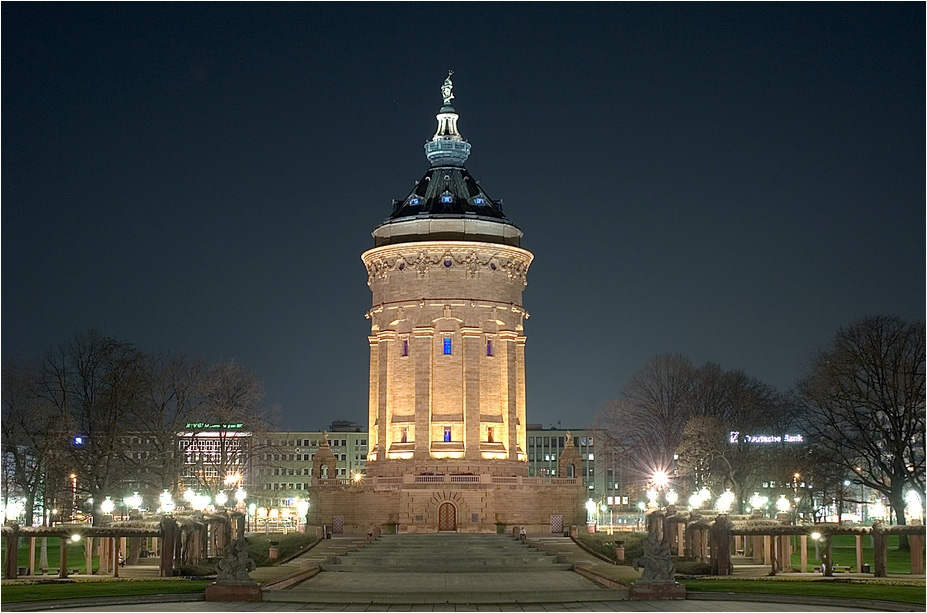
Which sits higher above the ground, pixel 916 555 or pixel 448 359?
pixel 448 359

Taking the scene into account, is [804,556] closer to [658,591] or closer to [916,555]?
[916,555]

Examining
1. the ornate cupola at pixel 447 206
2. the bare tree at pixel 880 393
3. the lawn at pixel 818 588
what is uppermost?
the ornate cupola at pixel 447 206

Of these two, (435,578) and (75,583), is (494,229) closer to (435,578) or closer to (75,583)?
(435,578)

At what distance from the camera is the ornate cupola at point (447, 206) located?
312 feet

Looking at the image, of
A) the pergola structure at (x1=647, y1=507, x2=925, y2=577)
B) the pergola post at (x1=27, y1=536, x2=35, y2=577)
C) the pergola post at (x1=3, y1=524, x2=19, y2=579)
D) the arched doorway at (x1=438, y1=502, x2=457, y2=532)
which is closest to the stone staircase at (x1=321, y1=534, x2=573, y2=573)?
the pergola structure at (x1=647, y1=507, x2=925, y2=577)

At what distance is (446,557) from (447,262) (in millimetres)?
30947

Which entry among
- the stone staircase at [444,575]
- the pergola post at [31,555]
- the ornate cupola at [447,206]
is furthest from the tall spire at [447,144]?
the pergola post at [31,555]

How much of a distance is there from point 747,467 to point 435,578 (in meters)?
45.2

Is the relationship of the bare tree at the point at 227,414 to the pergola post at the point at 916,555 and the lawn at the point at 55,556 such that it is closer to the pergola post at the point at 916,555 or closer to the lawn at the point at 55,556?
the lawn at the point at 55,556

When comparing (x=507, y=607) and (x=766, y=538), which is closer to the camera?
(x=507, y=607)

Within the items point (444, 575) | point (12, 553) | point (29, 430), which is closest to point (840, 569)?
point (444, 575)

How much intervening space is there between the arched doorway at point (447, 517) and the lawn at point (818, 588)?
3397 cm

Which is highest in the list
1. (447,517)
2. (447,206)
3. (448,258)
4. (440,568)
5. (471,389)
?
(447,206)

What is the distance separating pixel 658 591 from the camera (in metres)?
48.2
